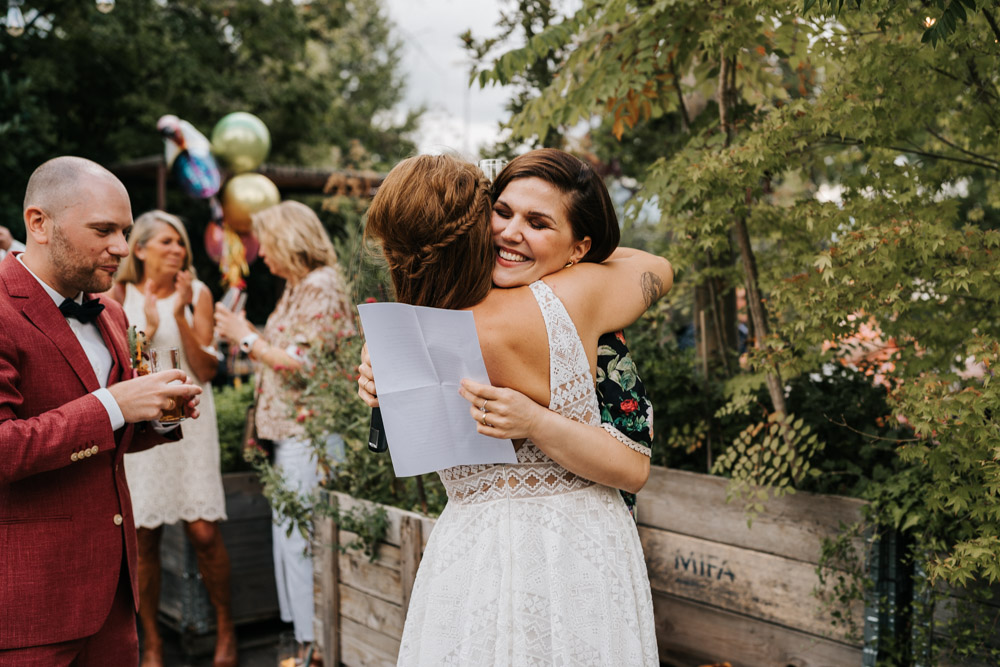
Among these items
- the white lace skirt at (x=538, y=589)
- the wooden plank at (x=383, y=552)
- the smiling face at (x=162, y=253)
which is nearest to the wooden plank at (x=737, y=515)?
the wooden plank at (x=383, y=552)

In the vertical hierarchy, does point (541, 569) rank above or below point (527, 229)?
below

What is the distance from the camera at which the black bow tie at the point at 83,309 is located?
7.38ft

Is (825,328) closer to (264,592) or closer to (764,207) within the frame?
(764,207)

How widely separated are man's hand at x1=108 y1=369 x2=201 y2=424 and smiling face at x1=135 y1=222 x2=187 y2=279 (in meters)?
2.04

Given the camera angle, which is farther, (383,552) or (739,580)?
(383,552)

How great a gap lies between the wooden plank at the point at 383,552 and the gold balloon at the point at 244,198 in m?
7.19

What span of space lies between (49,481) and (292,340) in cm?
186

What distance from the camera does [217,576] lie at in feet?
13.8

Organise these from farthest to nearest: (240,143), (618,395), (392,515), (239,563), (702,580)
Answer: (240,143) < (239,563) < (392,515) < (702,580) < (618,395)

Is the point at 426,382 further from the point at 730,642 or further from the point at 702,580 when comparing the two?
the point at 730,642

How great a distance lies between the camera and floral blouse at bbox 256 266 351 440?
3.90m

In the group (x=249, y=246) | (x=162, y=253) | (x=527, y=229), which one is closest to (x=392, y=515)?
(x=527, y=229)

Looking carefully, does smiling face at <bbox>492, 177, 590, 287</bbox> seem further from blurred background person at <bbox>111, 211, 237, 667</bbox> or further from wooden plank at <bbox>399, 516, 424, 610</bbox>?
blurred background person at <bbox>111, 211, 237, 667</bbox>

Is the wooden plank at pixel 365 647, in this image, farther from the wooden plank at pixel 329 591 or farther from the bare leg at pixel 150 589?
the bare leg at pixel 150 589
